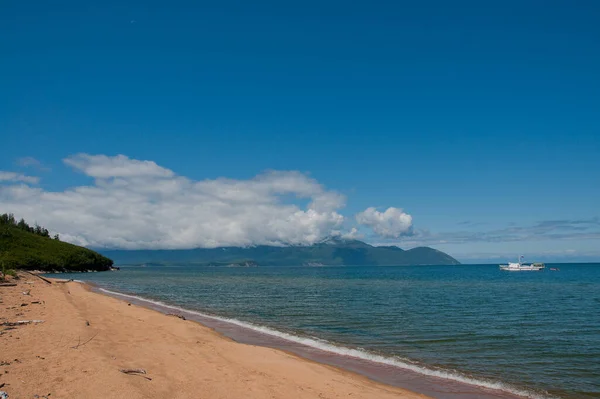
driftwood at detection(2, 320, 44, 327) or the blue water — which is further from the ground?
driftwood at detection(2, 320, 44, 327)

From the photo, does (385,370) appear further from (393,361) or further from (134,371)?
(134,371)

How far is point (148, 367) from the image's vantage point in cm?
1286

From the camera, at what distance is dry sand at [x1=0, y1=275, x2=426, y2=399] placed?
33.6 feet

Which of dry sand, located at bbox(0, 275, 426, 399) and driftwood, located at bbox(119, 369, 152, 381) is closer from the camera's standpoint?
dry sand, located at bbox(0, 275, 426, 399)

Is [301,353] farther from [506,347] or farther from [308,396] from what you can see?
[506,347]

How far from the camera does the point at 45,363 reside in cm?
1167

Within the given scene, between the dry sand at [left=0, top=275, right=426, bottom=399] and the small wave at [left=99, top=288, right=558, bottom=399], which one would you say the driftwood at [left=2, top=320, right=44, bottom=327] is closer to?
the dry sand at [left=0, top=275, right=426, bottom=399]

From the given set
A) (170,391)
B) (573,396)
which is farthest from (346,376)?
(573,396)

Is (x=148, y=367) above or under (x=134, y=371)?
under

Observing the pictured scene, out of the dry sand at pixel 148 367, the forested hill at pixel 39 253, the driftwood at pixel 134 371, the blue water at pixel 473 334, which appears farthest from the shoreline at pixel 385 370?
the forested hill at pixel 39 253

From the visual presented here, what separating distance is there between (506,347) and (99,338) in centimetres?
2056

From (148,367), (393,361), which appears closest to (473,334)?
(393,361)

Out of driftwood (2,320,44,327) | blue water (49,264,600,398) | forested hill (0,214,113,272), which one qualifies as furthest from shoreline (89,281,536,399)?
forested hill (0,214,113,272)

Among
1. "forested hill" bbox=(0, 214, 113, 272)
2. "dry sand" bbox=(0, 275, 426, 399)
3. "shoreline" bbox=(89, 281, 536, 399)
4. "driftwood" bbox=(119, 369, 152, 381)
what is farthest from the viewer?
"forested hill" bbox=(0, 214, 113, 272)
